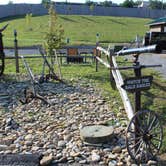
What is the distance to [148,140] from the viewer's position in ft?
17.6

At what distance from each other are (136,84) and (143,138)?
758mm

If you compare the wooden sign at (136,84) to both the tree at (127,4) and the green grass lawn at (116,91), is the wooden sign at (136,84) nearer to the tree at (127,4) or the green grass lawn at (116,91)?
the green grass lawn at (116,91)

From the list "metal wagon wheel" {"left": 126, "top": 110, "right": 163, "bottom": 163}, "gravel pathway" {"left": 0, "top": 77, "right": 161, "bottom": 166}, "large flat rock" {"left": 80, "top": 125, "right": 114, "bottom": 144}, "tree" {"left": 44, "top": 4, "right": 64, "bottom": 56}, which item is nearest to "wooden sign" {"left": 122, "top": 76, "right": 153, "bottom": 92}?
"metal wagon wheel" {"left": 126, "top": 110, "right": 163, "bottom": 163}

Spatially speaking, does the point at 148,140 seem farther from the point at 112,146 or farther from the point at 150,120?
the point at 112,146

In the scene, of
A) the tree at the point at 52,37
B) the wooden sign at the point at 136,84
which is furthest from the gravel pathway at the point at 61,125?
the tree at the point at 52,37

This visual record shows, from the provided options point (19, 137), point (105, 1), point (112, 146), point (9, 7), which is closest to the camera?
point (112, 146)

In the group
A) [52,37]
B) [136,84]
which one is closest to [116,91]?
[136,84]

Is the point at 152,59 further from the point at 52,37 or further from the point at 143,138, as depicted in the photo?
the point at 143,138

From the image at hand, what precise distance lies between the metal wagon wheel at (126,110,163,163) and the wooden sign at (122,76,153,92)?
0.35 m

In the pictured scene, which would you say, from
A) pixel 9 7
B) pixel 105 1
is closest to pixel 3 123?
pixel 9 7

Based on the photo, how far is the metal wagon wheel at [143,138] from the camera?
5.29 meters

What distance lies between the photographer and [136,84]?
522 cm

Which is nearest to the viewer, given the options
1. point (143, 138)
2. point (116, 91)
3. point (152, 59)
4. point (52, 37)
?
point (143, 138)

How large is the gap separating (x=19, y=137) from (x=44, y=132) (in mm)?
451
